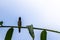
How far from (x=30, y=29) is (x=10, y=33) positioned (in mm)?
47

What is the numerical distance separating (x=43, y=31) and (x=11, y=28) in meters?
0.07

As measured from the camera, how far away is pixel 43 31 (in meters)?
0.27

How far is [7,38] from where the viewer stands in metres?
0.24

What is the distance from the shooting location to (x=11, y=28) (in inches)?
10.8

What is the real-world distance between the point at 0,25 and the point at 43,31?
0.36 feet

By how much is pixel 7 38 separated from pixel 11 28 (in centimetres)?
4

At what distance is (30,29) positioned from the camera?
0.76 feet

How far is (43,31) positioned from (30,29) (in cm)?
5

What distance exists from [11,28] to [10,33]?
0.02 metres

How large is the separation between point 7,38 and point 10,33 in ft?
0.05

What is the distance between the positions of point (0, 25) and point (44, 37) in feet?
0.39

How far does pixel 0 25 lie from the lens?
0.31 m
